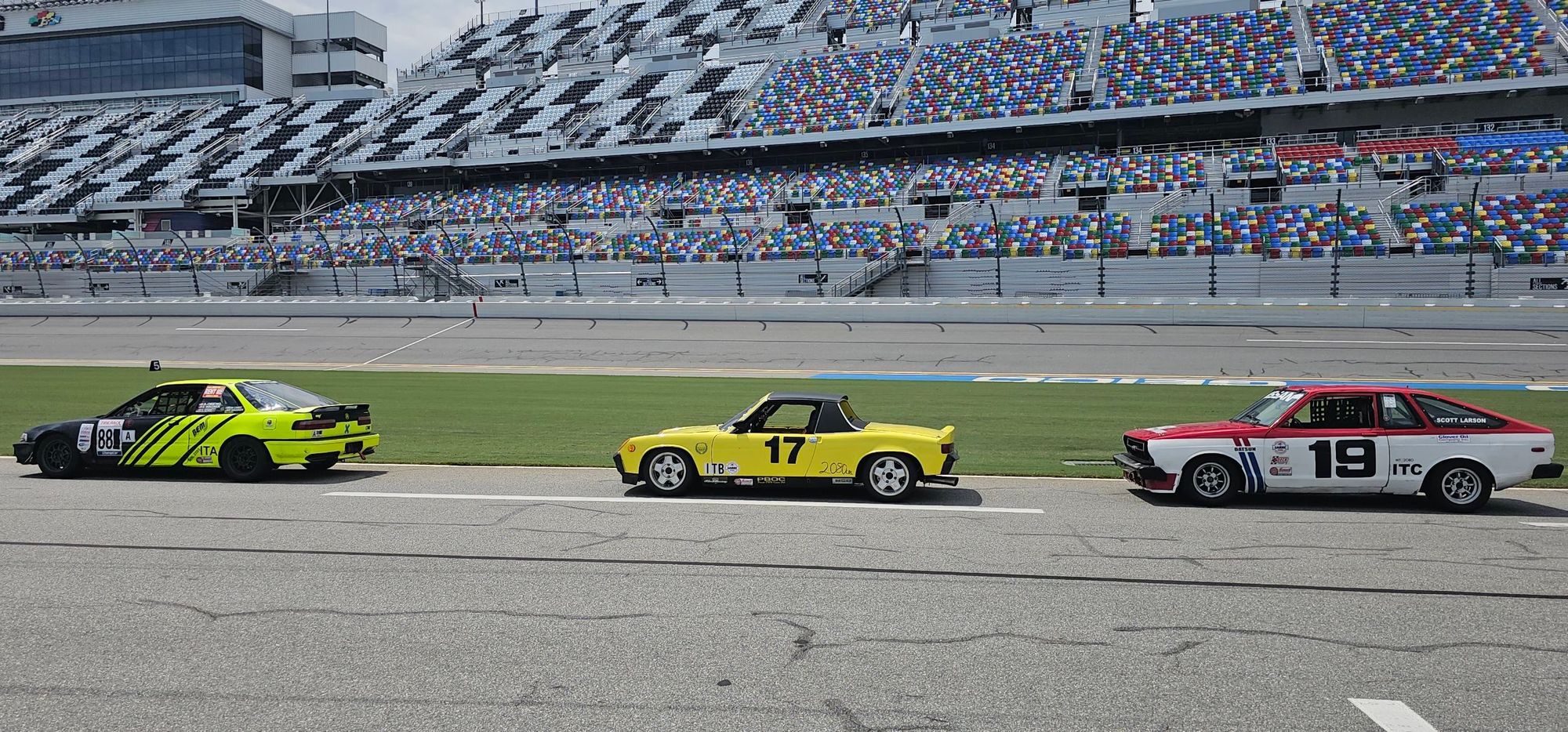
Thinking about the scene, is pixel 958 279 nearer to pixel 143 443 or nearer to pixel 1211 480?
pixel 1211 480

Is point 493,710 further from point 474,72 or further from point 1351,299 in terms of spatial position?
point 474,72

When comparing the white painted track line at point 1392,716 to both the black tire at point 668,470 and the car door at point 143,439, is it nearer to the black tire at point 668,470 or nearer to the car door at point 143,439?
the black tire at point 668,470

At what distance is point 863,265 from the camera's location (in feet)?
132

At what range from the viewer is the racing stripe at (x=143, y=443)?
11938mm

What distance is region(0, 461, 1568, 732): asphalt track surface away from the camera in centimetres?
471

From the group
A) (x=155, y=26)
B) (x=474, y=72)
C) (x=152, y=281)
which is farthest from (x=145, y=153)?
(x=152, y=281)

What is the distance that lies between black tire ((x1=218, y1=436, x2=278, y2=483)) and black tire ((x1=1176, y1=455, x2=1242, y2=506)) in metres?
9.33

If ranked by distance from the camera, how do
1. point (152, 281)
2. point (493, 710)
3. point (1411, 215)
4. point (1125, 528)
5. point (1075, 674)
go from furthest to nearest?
1. point (152, 281)
2. point (1411, 215)
3. point (1125, 528)
4. point (1075, 674)
5. point (493, 710)

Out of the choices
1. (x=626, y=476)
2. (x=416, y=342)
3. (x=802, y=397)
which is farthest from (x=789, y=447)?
(x=416, y=342)

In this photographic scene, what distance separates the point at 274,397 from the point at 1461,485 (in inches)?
475

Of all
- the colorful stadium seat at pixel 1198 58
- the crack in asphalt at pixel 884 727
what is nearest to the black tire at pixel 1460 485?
the crack in asphalt at pixel 884 727

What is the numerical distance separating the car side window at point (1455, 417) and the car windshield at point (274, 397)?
11.4 m

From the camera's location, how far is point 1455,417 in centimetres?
1007

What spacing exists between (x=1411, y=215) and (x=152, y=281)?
48873 millimetres
